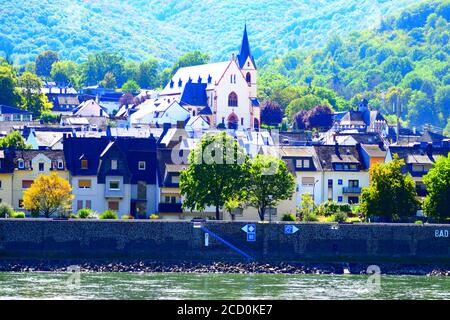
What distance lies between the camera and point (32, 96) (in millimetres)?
152500

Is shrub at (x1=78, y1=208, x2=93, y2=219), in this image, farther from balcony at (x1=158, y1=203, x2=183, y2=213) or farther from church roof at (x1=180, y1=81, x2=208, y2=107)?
church roof at (x1=180, y1=81, x2=208, y2=107)

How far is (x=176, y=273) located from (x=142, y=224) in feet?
12.5

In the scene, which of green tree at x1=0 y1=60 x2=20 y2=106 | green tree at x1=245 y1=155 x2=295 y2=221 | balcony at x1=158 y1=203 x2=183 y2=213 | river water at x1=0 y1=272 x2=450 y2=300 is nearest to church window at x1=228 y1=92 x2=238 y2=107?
green tree at x1=0 y1=60 x2=20 y2=106

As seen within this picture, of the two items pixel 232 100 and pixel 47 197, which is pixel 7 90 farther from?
pixel 47 197

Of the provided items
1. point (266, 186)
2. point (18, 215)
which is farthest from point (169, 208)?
point (18, 215)

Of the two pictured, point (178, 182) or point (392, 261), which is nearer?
point (392, 261)

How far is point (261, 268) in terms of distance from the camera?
2562 inches

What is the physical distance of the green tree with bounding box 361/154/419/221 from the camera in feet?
241

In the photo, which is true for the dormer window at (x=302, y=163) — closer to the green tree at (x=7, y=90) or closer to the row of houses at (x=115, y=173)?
the row of houses at (x=115, y=173)

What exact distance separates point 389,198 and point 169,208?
11.2 meters

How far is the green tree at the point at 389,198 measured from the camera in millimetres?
73438

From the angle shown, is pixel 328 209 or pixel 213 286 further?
pixel 328 209
